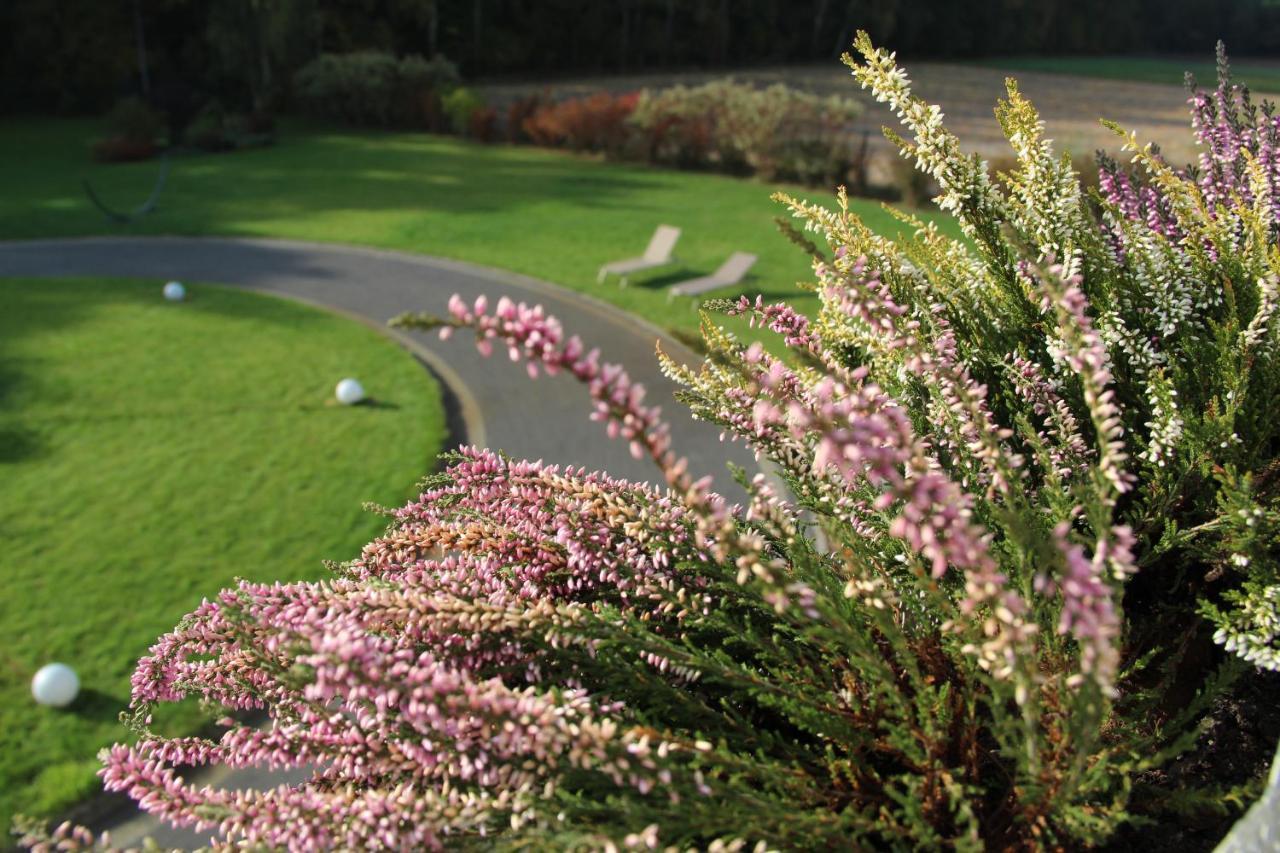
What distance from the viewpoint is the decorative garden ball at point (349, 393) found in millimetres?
14289

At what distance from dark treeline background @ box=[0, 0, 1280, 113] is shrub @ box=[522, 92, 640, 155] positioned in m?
11.7

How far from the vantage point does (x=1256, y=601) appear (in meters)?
2.28

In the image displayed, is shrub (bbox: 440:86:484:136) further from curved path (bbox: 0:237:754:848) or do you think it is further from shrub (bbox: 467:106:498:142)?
curved path (bbox: 0:237:754:848)

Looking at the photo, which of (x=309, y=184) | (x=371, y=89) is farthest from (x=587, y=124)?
(x=371, y=89)

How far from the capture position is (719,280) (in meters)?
19.1

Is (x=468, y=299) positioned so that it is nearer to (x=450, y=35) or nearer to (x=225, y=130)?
(x=225, y=130)

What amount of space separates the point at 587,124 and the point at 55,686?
30335 millimetres

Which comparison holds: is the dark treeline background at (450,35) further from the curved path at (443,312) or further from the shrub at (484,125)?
the curved path at (443,312)

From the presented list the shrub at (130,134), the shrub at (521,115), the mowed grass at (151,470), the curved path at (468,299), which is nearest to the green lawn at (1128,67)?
the shrub at (521,115)

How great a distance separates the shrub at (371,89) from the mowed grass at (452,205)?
14.8ft

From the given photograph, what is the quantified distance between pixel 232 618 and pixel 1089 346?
1.72m

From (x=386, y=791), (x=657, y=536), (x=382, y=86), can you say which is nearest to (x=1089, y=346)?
(x=657, y=536)

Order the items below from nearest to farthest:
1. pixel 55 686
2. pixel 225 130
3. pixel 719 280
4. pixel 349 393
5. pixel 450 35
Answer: pixel 55 686 → pixel 349 393 → pixel 719 280 → pixel 225 130 → pixel 450 35

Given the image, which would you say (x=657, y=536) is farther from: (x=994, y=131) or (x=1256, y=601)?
(x=994, y=131)
